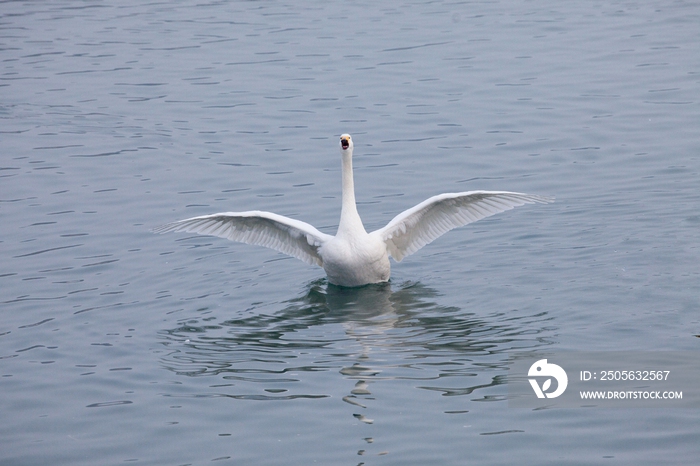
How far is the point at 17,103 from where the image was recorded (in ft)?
81.0

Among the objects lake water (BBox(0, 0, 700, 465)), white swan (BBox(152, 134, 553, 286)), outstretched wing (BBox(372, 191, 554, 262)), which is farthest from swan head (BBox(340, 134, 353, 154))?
lake water (BBox(0, 0, 700, 465))

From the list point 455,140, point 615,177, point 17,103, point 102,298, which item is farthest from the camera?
point 17,103

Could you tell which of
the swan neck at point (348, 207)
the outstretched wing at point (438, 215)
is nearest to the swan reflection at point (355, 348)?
the outstretched wing at point (438, 215)

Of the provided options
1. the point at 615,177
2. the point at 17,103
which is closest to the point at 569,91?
the point at 615,177

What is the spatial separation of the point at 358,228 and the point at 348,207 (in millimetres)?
351

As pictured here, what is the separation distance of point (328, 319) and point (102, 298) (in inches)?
128

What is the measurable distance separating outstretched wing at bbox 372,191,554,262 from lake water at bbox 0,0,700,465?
62 cm

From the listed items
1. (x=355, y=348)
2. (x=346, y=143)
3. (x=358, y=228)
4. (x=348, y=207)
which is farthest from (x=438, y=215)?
(x=355, y=348)

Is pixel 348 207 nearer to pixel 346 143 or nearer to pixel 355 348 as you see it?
pixel 346 143

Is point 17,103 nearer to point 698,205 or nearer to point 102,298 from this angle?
point 102,298

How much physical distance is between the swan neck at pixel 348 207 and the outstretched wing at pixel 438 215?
15.2 inches

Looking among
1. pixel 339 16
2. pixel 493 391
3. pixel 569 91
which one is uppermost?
pixel 339 16

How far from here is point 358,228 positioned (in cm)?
1407

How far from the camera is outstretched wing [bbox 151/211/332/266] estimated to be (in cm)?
1422
